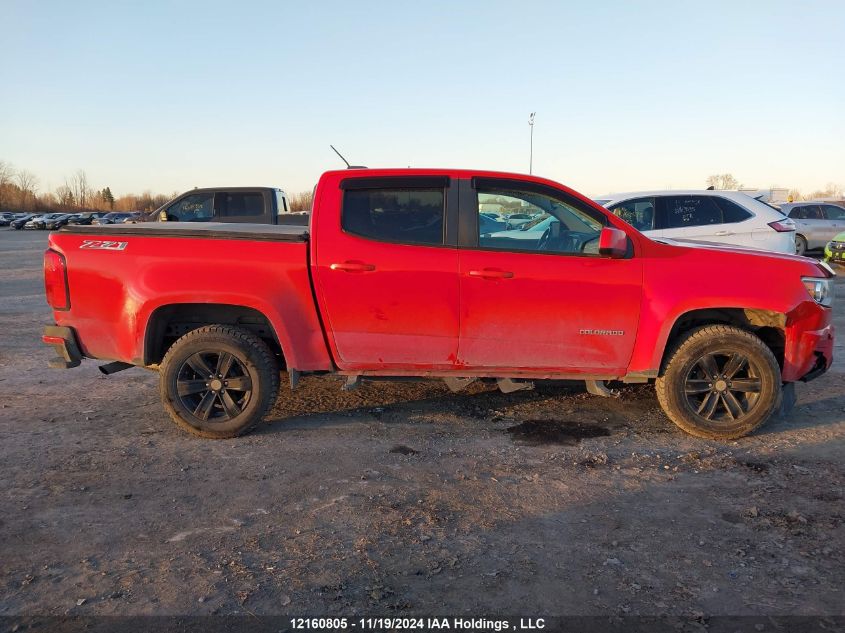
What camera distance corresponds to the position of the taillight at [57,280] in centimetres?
475

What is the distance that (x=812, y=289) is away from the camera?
4801 mm

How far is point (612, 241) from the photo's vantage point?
445 centimetres

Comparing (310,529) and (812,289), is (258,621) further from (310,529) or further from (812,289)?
(812,289)

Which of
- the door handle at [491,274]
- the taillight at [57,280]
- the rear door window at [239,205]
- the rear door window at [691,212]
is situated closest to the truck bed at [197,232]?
the taillight at [57,280]

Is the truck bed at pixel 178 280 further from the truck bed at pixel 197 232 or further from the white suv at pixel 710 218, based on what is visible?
the white suv at pixel 710 218

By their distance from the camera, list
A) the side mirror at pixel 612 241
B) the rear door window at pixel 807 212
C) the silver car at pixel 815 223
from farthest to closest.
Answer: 1. the rear door window at pixel 807 212
2. the silver car at pixel 815 223
3. the side mirror at pixel 612 241

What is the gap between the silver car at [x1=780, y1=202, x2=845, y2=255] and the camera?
17969 millimetres

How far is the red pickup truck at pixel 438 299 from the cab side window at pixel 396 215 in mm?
11

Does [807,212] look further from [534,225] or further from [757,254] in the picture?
[534,225]

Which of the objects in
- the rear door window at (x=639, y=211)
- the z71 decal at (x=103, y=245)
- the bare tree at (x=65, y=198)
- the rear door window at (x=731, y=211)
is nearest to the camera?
the z71 decal at (x=103, y=245)

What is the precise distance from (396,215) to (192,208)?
982 centimetres

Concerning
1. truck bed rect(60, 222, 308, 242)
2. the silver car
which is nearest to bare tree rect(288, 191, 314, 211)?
truck bed rect(60, 222, 308, 242)

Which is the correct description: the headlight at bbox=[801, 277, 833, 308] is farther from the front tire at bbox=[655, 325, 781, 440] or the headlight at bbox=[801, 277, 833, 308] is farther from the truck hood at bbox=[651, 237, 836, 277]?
the front tire at bbox=[655, 325, 781, 440]

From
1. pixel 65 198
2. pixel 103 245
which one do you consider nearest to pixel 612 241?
pixel 103 245
